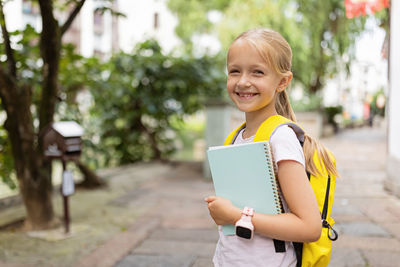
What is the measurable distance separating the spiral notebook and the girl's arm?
0.10 ft

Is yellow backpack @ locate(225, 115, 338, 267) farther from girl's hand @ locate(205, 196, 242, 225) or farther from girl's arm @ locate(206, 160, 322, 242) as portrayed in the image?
girl's hand @ locate(205, 196, 242, 225)

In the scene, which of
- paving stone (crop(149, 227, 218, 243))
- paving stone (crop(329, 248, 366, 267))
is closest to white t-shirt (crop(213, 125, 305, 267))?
paving stone (crop(329, 248, 366, 267))

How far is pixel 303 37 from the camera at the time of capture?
13.0m

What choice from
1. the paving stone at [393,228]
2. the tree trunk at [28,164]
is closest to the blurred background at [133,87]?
the tree trunk at [28,164]

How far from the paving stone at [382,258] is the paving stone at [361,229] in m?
0.45

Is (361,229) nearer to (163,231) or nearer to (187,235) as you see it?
(187,235)

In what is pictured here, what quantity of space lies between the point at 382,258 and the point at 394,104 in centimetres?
247

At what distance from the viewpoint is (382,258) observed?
2.96m

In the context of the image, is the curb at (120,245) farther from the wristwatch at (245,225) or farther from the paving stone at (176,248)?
the wristwatch at (245,225)

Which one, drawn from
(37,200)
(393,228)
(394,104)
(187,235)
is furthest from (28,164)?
(394,104)

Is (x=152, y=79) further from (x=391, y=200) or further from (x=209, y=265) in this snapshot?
(x=209, y=265)

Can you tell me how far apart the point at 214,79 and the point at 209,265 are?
612cm

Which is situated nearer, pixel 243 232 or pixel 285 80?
pixel 243 232

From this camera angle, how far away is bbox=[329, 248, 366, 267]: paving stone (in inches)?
114
